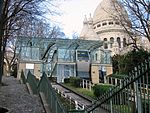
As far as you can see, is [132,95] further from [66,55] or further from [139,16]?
[66,55]

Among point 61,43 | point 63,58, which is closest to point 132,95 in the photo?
point 61,43

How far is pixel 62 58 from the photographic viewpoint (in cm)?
4322

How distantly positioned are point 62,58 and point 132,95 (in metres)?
37.7

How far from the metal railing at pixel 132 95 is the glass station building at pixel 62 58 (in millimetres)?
34544

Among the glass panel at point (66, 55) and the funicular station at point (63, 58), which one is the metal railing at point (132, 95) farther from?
the glass panel at point (66, 55)

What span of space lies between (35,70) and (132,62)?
55.5 feet

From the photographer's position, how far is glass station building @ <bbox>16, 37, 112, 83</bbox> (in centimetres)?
4206

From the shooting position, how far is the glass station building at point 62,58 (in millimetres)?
42062

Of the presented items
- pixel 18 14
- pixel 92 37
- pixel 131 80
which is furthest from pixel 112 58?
pixel 131 80

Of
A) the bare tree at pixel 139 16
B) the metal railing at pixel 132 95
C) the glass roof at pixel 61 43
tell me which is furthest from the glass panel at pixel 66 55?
the metal railing at pixel 132 95

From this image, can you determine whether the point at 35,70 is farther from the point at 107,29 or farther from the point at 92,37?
the point at 107,29

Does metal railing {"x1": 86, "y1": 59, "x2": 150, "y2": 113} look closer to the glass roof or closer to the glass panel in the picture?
the glass roof

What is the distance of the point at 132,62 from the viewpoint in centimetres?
3117

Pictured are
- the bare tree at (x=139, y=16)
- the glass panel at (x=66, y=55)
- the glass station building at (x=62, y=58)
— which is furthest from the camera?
the glass panel at (x=66, y=55)
